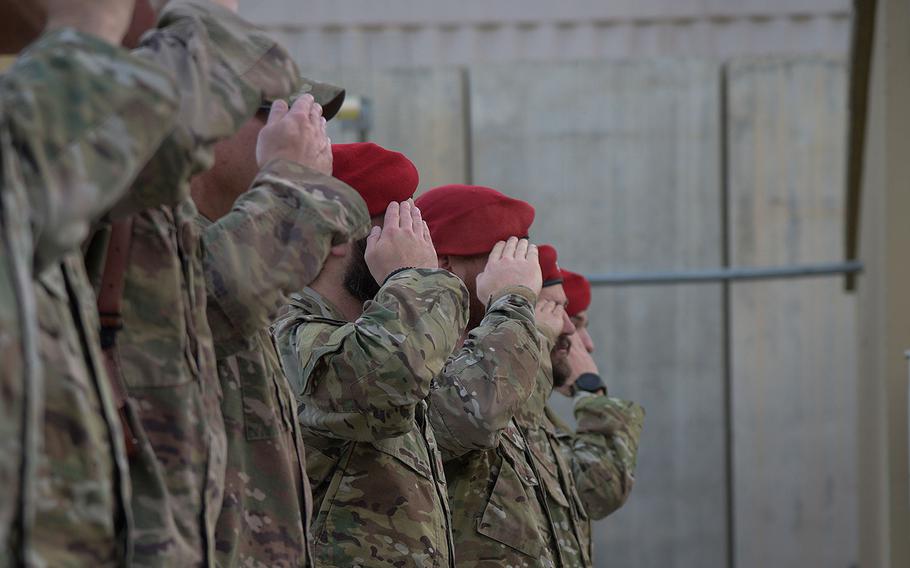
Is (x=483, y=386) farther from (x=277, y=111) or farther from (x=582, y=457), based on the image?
(x=582, y=457)

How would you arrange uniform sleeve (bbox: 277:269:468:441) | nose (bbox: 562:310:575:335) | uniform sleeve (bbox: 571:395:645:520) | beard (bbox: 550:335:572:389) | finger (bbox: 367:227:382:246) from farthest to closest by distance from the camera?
1. beard (bbox: 550:335:572:389)
2. uniform sleeve (bbox: 571:395:645:520)
3. nose (bbox: 562:310:575:335)
4. finger (bbox: 367:227:382:246)
5. uniform sleeve (bbox: 277:269:468:441)

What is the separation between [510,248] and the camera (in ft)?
11.5

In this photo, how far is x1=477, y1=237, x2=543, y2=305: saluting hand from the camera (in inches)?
133

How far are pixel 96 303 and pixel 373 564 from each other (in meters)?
1.10

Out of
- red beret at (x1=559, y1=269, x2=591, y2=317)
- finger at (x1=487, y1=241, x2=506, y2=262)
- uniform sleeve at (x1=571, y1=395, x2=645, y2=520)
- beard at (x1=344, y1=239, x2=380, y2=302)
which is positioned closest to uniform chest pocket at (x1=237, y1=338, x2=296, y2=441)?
beard at (x1=344, y1=239, x2=380, y2=302)

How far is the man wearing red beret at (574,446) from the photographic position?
147 inches

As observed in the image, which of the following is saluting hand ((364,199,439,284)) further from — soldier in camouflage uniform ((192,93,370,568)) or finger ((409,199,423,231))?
soldier in camouflage uniform ((192,93,370,568))

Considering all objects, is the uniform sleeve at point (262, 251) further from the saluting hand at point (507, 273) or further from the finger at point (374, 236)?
the saluting hand at point (507, 273)

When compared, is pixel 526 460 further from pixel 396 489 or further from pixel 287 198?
pixel 287 198

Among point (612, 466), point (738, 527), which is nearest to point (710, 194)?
→ point (738, 527)

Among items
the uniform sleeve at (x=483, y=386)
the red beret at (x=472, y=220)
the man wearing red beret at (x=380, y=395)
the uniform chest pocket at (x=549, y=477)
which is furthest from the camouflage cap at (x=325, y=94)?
the uniform chest pocket at (x=549, y=477)

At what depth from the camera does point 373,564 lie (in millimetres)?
2652

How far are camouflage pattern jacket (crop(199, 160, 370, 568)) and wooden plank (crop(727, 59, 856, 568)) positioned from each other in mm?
5376

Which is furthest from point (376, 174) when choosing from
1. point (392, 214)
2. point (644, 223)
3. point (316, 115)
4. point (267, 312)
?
point (644, 223)
